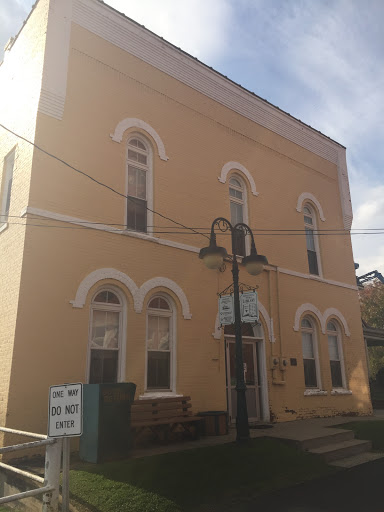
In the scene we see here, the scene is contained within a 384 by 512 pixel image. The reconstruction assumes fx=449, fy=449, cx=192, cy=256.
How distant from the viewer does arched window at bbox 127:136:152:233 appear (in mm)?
11398

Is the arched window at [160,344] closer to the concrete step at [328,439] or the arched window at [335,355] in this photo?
the concrete step at [328,439]

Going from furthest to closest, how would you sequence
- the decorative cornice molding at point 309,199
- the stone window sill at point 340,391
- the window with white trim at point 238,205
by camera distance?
the decorative cornice molding at point 309,199 < the stone window sill at point 340,391 < the window with white trim at point 238,205

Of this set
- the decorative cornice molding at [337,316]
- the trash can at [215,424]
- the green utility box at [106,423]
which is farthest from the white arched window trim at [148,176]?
the decorative cornice molding at [337,316]

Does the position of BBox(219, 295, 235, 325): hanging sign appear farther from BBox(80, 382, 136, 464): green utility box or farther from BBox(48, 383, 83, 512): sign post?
BBox(48, 383, 83, 512): sign post

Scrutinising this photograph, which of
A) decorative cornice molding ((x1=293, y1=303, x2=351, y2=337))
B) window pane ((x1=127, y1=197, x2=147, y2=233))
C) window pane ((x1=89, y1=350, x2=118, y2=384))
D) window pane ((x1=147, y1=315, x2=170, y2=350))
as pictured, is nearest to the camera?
window pane ((x1=89, y1=350, x2=118, y2=384))

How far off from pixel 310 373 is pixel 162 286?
650cm

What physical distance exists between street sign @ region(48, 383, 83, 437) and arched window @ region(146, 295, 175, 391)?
17.6ft

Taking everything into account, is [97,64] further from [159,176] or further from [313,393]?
[313,393]

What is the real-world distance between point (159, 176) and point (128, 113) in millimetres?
1807

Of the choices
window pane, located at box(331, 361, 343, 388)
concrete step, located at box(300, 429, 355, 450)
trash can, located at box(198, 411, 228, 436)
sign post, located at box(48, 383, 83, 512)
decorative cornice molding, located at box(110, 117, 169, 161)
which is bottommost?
concrete step, located at box(300, 429, 355, 450)

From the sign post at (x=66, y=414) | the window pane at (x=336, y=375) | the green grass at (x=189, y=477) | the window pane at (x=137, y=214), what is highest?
the window pane at (x=137, y=214)

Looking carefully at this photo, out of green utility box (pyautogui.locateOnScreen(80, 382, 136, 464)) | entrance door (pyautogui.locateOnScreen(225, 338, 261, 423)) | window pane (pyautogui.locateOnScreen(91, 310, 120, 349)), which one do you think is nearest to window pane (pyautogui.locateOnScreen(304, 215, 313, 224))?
entrance door (pyautogui.locateOnScreen(225, 338, 261, 423))

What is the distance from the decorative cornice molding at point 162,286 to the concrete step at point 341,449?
434 cm

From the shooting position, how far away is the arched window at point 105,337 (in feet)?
32.2
